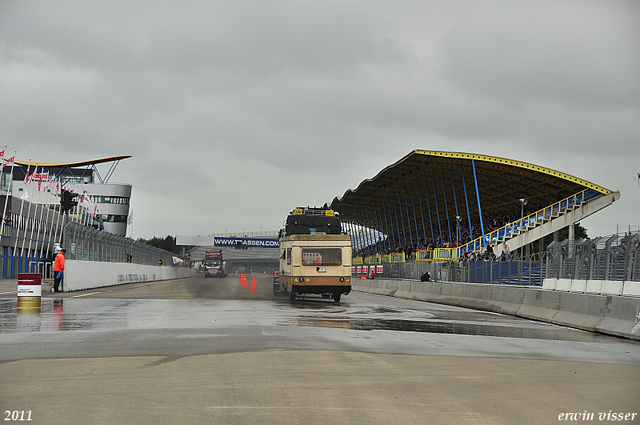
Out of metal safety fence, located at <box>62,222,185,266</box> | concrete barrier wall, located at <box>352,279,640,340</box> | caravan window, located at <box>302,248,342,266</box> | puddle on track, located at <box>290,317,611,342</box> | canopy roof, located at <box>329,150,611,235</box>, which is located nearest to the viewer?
puddle on track, located at <box>290,317,611,342</box>

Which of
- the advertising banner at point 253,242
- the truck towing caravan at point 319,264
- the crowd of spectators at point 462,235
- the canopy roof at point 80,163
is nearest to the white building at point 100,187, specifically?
the canopy roof at point 80,163

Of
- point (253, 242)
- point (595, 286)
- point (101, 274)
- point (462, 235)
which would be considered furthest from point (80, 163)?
point (595, 286)

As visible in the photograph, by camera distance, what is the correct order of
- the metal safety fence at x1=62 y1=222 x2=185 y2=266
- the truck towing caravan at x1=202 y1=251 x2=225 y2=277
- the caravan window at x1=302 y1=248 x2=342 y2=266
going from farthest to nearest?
the truck towing caravan at x1=202 y1=251 x2=225 y2=277, the metal safety fence at x1=62 y1=222 x2=185 y2=266, the caravan window at x1=302 y1=248 x2=342 y2=266

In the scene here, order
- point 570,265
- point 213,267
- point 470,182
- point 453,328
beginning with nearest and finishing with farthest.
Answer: point 453,328
point 570,265
point 470,182
point 213,267

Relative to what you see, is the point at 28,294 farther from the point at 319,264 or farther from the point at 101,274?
the point at 101,274

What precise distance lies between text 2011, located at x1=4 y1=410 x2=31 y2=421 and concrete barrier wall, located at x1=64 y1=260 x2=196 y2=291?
27177 millimetres

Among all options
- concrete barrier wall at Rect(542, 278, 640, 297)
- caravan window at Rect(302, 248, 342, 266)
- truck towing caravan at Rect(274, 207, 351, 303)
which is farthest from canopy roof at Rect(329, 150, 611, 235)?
concrete barrier wall at Rect(542, 278, 640, 297)

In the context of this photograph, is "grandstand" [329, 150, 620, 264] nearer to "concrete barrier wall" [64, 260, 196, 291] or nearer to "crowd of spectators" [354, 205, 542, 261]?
"crowd of spectators" [354, 205, 542, 261]

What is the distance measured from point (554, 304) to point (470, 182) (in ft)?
154

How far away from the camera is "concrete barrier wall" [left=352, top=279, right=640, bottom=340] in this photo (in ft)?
49.2

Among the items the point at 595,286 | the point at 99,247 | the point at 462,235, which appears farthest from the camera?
the point at 462,235

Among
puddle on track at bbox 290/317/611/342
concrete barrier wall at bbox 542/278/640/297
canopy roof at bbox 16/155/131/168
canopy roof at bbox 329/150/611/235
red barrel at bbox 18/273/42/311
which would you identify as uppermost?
canopy roof at bbox 16/155/131/168

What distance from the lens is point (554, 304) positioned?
1920cm

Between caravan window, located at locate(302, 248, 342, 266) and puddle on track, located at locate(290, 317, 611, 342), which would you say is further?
caravan window, located at locate(302, 248, 342, 266)
